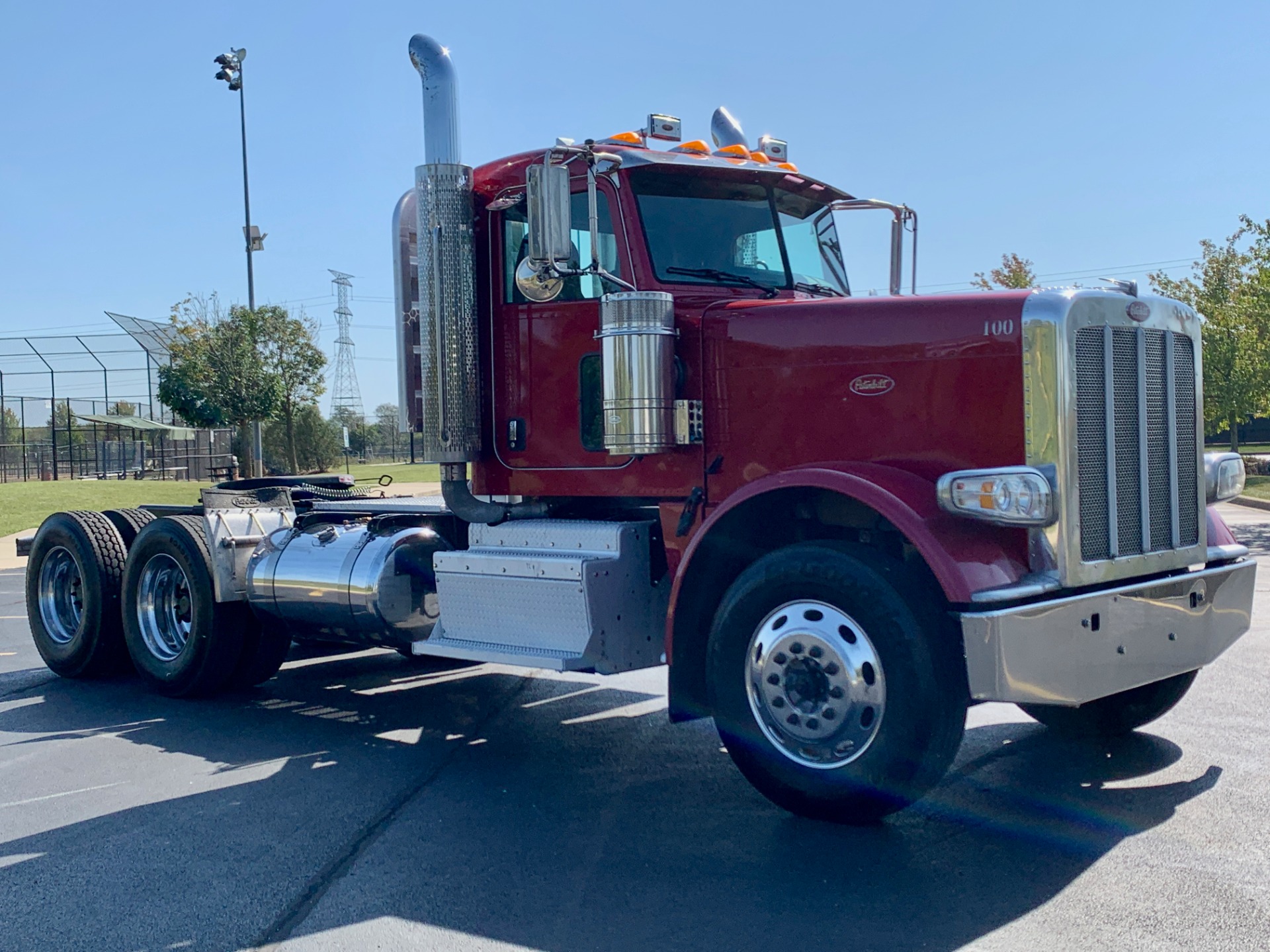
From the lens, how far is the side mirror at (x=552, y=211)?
192 inches

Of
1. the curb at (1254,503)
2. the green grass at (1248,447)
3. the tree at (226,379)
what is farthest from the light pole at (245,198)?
the green grass at (1248,447)

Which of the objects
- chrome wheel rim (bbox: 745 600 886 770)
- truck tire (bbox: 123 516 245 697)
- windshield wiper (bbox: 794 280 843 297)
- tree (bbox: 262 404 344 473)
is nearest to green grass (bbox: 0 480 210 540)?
tree (bbox: 262 404 344 473)

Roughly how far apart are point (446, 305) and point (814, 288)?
1795mm

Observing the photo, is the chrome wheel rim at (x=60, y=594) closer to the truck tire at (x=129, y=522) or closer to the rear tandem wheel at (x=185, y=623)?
the truck tire at (x=129, y=522)

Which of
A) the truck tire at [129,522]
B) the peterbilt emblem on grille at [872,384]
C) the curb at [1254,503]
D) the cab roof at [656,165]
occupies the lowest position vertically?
the curb at [1254,503]

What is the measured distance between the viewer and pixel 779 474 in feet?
15.3

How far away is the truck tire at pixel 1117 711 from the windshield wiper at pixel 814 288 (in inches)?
87.1

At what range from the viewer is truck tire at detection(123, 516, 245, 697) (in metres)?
7.29

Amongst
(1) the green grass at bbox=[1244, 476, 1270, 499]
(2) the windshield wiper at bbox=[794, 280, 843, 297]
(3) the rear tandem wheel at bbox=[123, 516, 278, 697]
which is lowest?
(1) the green grass at bbox=[1244, 476, 1270, 499]

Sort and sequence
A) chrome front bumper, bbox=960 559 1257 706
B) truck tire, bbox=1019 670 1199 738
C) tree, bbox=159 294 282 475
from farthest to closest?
tree, bbox=159 294 282 475
truck tire, bbox=1019 670 1199 738
chrome front bumper, bbox=960 559 1257 706

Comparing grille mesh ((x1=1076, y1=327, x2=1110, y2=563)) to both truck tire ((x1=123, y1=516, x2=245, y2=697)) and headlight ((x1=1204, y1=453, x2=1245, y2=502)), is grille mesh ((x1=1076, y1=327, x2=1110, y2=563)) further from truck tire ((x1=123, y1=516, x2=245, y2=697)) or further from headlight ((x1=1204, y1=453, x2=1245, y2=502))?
truck tire ((x1=123, y1=516, x2=245, y2=697))

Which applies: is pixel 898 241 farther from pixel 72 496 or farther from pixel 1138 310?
pixel 72 496

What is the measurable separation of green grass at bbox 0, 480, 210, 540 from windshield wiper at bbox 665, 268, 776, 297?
17.2 metres

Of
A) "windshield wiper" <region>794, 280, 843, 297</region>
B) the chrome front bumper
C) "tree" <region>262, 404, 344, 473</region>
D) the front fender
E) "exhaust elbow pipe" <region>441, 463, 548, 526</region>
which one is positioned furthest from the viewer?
"tree" <region>262, 404, 344, 473</region>
